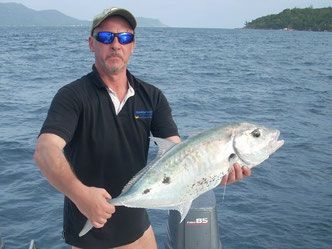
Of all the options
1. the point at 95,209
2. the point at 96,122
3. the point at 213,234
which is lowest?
the point at 213,234

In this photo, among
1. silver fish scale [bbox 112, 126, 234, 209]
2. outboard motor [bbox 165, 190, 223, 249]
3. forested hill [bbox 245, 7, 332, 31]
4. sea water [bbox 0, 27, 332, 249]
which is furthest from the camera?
forested hill [bbox 245, 7, 332, 31]

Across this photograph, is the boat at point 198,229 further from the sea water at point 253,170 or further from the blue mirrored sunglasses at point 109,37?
the blue mirrored sunglasses at point 109,37

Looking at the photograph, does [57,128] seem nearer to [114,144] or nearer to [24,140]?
[114,144]

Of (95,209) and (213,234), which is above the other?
(95,209)

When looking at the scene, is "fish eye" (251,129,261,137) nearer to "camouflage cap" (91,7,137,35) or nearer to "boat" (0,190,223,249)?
"camouflage cap" (91,7,137,35)

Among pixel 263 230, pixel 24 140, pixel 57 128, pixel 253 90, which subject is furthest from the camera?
pixel 253 90

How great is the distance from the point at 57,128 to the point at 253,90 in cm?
1759

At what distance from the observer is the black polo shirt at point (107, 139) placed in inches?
128

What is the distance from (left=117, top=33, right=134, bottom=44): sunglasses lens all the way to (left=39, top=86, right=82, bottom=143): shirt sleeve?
2.03 ft

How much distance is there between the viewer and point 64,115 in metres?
3.02

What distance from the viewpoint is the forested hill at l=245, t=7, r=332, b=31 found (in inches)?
5807

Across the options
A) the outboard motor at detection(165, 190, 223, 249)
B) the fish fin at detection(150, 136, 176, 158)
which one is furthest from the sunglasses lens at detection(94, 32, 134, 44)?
the outboard motor at detection(165, 190, 223, 249)

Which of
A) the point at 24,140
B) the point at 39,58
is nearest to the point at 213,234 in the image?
the point at 24,140

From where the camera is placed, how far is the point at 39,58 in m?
31.3
